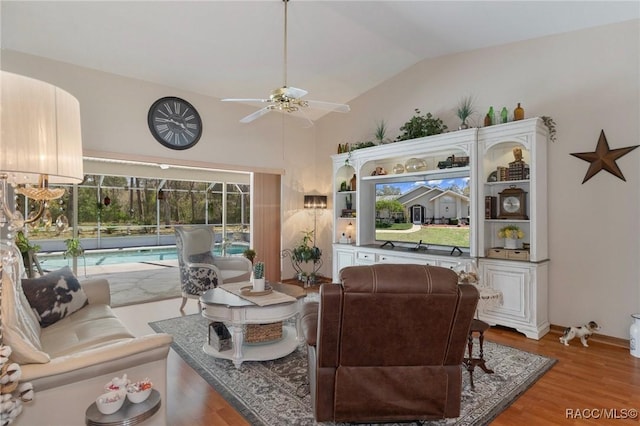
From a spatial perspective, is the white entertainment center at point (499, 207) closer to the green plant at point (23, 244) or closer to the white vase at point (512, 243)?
the white vase at point (512, 243)

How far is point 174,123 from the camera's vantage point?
5.07 m

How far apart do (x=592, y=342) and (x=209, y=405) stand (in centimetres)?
386

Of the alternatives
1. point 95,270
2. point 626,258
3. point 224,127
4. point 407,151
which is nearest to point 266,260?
point 224,127

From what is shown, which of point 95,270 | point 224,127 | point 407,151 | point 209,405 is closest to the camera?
point 209,405

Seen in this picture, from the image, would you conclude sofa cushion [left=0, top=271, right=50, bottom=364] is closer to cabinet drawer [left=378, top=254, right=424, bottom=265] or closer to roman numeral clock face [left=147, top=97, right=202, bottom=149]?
roman numeral clock face [left=147, top=97, right=202, bottom=149]

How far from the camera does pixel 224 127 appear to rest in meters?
5.62

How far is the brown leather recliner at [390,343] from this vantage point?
185cm

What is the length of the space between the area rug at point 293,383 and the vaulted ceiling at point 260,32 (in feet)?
11.3

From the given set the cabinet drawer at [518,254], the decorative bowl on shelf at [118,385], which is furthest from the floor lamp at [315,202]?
the decorative bowl on shelf at [118,385]

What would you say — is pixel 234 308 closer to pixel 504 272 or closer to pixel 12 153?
pixel 12 153

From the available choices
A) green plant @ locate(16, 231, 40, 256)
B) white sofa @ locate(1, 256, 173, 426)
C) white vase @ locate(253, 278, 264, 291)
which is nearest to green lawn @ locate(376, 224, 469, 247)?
white vase @ locate(253, 278, 264, 291)

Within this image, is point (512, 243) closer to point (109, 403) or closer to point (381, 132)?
point (381, 132)

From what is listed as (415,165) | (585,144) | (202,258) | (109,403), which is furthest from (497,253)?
(109,403)

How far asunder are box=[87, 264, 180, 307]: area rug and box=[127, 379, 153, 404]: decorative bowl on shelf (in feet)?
12.7
